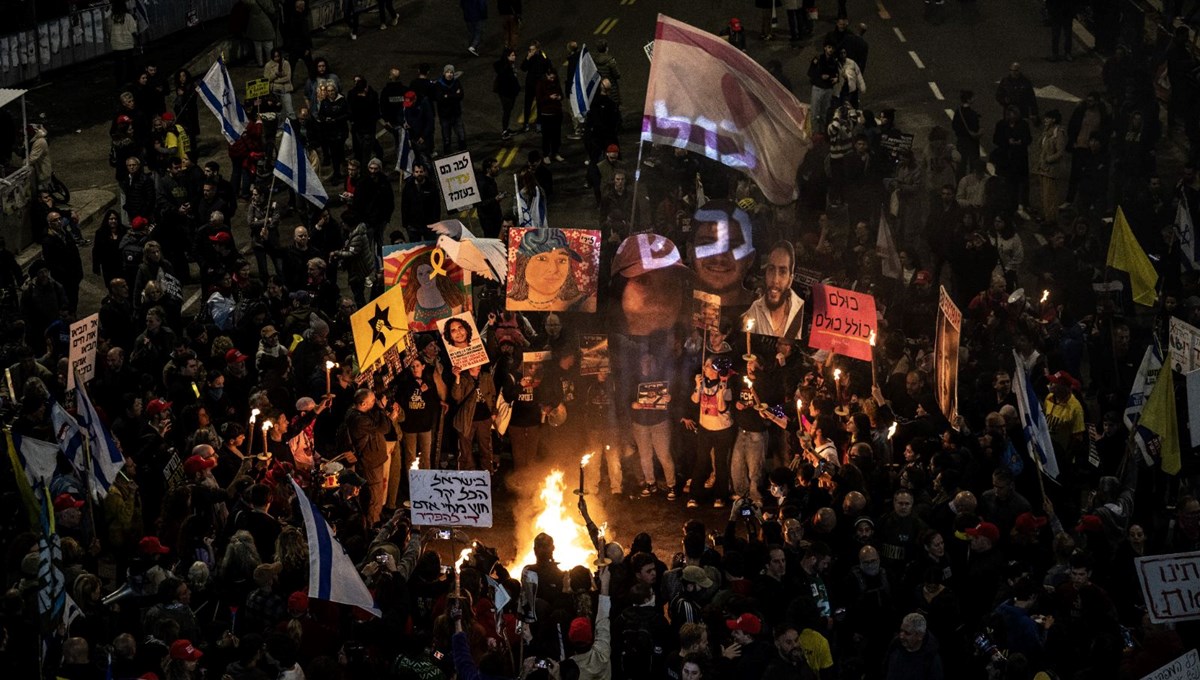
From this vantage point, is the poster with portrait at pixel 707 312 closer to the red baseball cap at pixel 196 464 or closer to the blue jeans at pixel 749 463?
the blue jeans at pixel 749 463

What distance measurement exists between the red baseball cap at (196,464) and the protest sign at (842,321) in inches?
266

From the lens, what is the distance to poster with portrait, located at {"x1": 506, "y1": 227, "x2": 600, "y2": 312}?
21.4 m

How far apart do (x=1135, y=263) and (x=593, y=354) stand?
20.1 ft

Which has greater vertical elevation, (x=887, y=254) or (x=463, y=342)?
(x=463, y=342)

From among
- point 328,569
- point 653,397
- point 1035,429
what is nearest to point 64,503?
point 328,569

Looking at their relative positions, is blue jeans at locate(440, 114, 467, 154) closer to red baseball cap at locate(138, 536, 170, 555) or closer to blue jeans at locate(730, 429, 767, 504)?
blue jeans at locate(730, 429, 767, 504)

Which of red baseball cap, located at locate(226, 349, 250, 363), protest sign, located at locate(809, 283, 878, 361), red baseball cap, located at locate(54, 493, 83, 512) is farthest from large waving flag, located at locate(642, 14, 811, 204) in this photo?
red baseball cap, located at locate(54, 493, 83, 512)

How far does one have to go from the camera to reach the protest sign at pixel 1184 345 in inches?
717

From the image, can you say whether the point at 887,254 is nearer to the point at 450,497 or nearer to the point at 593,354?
the point at 593,354

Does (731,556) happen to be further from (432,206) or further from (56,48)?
(56,48)

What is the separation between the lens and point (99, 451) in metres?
17.2

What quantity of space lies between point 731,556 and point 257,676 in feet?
14.3

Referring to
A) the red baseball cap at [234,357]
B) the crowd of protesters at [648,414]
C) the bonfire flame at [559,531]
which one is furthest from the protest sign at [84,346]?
the bonfire flame at [559,531]

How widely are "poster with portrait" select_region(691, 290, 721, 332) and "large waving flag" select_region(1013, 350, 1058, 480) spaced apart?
13.1 feet
